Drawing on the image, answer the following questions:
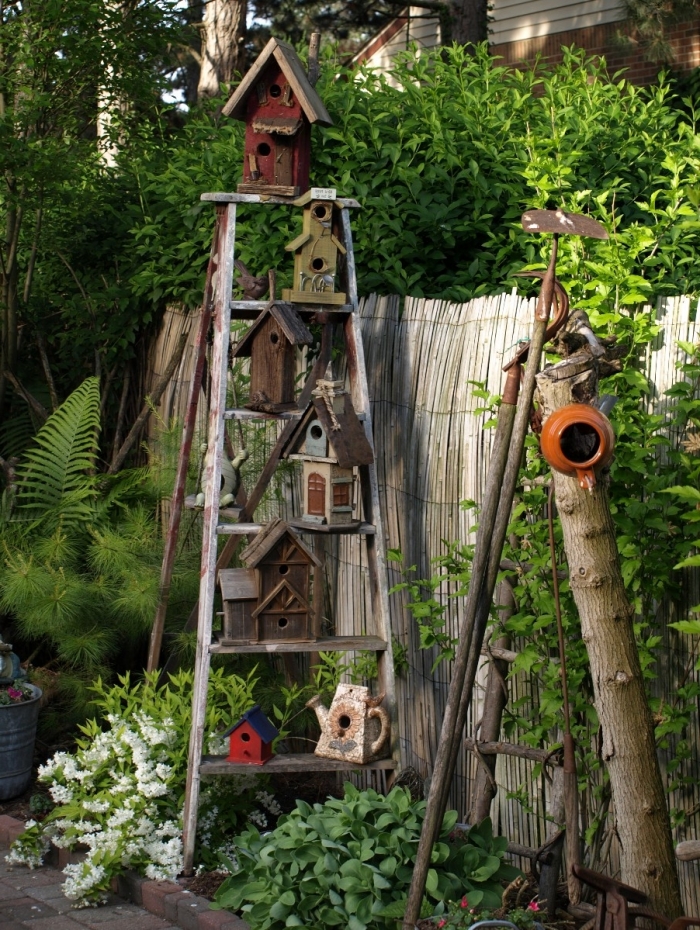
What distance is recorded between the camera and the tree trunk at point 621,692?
2.74 m

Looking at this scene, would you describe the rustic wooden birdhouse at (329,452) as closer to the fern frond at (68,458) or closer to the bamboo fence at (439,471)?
the bamboo fence at (439,471)

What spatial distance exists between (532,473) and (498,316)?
29.6 inches

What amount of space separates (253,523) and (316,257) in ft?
3.36

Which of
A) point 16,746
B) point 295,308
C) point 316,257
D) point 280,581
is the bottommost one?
point 16,746

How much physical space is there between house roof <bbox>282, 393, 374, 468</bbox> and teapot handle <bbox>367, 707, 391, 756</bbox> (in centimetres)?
89

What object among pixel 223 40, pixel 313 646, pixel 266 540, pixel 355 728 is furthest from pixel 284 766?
pixel 223 40

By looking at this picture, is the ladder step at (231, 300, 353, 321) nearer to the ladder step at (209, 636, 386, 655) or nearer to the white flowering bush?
the ladder step at (209, 636, 386, 655)

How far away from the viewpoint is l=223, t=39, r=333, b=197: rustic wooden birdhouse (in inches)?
168

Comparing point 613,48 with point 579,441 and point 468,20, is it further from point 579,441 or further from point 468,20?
point 579,441

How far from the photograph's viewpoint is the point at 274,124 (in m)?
4.29

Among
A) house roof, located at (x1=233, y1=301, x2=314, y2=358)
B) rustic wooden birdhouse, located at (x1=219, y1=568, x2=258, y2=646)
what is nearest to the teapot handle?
rustic wooden birdhouse, located at (x1=219, y1=568, x2=258, y2=646)

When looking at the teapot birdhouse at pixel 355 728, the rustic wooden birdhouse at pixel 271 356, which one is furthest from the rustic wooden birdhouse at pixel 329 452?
the teapot birdhouse at pixel 355 728

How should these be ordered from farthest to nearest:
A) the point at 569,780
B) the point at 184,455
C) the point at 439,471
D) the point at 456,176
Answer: the point at 456,176
the point at 184,455
the point at 439,471
the point at 569,780

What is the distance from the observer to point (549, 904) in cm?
345
